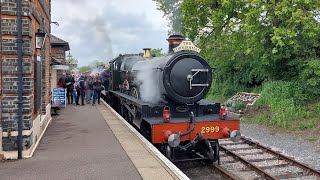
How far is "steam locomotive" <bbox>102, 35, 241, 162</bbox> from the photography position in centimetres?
782

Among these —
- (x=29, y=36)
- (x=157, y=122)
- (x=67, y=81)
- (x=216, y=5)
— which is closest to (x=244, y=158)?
(x=157, y=122)

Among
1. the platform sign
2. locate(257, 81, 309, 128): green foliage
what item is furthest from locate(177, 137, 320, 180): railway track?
the platform sign

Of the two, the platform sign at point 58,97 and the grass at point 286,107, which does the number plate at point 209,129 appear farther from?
the platform sign at point 58,97

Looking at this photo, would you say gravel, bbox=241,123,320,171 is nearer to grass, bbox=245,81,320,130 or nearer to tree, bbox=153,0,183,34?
grass, bbox=245,81,320,130

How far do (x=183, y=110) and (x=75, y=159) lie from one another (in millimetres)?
3043

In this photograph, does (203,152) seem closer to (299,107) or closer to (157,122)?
(157,122)

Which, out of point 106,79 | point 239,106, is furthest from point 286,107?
point 106,79

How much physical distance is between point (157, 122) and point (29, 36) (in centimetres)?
323

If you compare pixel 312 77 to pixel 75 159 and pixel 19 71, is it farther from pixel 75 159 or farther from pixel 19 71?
pixel 19 71

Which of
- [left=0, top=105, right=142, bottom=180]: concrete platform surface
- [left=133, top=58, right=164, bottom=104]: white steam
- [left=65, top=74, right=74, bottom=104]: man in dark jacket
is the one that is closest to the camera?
[left=0, top=105, right=142, bottom=180]: concrete platform surface

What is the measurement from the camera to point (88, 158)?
269 inches

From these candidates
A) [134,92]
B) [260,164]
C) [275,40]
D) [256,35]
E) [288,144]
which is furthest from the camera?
[256,35]

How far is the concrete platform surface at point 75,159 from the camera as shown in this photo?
18.8 feet

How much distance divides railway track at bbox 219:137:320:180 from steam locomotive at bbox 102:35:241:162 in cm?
72
